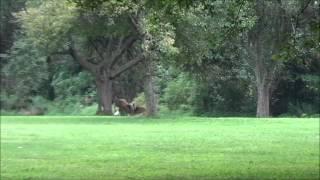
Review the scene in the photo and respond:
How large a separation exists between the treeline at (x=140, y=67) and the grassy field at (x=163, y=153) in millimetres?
2946

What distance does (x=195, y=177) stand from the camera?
1185 cm

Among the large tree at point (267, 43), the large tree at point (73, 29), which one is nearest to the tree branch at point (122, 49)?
the large tree at point (73, 29)

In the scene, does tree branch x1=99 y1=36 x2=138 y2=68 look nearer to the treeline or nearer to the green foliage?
the treeline

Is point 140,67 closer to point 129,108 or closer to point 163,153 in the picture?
point 129,108

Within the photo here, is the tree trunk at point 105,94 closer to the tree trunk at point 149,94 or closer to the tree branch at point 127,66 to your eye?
the tree branch at point 127,66

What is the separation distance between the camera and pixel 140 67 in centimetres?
4325

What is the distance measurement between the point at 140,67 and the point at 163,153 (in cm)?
2666

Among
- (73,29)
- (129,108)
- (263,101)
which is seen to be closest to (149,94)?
(73,29)

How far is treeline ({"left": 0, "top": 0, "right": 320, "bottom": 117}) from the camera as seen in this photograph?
30969mm

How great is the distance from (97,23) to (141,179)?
22.9 metres

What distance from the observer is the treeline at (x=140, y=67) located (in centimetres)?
3097

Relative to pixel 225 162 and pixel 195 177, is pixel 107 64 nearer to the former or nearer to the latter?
pixel 225 162

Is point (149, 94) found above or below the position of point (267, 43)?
below

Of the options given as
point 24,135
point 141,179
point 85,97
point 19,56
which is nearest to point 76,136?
point 24,135
